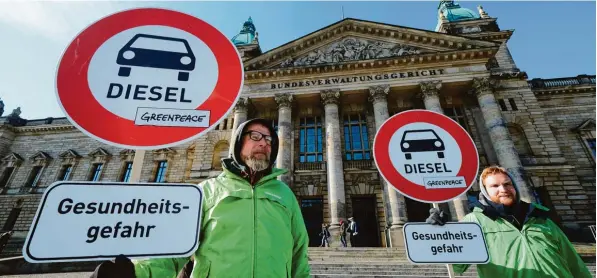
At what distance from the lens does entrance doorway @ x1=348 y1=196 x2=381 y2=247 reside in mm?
14781

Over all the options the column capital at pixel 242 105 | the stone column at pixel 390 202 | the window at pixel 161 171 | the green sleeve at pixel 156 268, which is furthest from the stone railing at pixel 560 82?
the window at pixel 161 171

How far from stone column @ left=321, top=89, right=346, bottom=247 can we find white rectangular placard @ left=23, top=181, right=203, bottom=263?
1273 cm

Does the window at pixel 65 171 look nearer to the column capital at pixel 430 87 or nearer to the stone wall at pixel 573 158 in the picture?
the column capital at pixel 430 87

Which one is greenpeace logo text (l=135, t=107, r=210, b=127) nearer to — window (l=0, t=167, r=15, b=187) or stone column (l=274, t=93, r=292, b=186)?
stone column (l=274, t=93, r=292, b=186)

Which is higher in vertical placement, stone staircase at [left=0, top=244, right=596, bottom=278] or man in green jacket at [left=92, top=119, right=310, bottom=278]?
stone staircase at [left=0, top=244, right=596, bottom=278]

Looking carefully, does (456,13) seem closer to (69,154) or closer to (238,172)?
(238,172)

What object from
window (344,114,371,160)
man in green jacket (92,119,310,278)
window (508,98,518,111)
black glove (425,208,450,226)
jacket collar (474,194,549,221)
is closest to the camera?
man in green jacket (92,119,310,278)

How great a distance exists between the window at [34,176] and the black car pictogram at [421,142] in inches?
1320

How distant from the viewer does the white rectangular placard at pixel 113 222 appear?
1.01 metres

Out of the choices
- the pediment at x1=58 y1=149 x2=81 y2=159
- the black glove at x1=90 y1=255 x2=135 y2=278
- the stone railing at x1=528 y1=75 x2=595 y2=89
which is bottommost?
the black glove at x1=90 y1=255 x2=135 y2=278

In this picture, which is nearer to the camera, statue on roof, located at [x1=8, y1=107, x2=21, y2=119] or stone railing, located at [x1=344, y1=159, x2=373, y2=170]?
stone railing, located at [x1=344, y1=159, x2=373, y2=170]

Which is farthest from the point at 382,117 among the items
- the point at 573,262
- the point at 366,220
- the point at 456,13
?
the point at 456,13

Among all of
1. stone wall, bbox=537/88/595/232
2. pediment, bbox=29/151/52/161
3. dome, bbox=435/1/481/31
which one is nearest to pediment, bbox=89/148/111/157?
pediment, bbox=29/151/52/161

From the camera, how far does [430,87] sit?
53.3 ft
